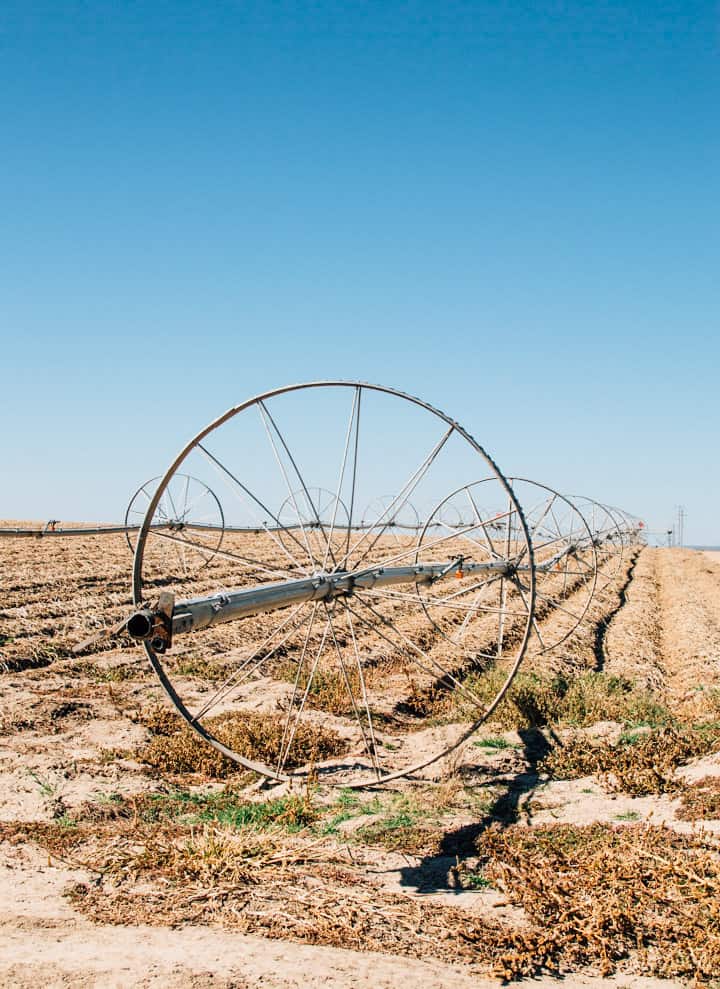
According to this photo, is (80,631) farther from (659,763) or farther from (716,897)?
(716,897)

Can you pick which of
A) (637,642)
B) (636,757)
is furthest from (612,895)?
(637,642)

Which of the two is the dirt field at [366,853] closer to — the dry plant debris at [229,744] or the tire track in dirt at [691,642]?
the dry plant debris at [229,744]

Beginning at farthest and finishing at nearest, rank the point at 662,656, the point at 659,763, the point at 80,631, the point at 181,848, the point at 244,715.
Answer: the point at 662,656 < the point at 80,631 < the point at 244,715 < the point at 659,763 < the point at 181,848

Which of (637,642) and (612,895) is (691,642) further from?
(612,895)

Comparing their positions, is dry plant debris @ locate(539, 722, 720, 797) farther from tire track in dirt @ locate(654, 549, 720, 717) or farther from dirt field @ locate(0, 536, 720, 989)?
tire track in dirt @ locate(654, 549, 720, 717)

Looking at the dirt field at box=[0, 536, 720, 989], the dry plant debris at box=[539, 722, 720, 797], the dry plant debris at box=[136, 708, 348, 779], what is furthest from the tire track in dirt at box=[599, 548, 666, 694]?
the dry plant debris at box=[136, 708, 348, 779]

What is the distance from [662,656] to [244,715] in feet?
35.8

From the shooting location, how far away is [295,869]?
17.2ft

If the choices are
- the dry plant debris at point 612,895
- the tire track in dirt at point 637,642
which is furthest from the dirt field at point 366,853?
the tire track in dirt at point 637,642

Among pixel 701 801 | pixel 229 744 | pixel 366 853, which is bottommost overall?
pixel 366 853

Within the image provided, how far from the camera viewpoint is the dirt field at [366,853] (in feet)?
13.9

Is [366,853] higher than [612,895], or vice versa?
[612,895]

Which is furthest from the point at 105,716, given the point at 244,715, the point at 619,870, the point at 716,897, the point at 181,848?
the point at 716,897

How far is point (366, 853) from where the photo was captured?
5.76 meters
